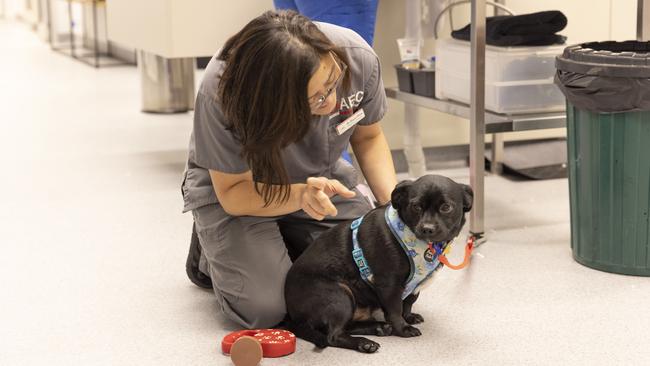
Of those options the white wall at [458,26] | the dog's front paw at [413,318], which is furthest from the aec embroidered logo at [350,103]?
the white wall at [458,26]

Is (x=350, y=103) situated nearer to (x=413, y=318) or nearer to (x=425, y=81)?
(x=413, y=318)

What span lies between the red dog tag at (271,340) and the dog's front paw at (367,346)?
0.14 meters

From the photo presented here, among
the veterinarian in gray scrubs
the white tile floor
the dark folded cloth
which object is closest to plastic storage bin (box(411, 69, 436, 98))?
the dark folded cloth

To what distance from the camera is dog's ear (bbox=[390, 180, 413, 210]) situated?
5.91 ft

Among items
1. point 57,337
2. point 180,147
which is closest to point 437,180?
point 57,337

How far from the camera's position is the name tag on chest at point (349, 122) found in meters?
2.02

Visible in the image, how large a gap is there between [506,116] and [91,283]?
1323mm

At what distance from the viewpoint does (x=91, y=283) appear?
7.54ft

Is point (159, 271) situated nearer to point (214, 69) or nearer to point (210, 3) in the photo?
point (214, 69)

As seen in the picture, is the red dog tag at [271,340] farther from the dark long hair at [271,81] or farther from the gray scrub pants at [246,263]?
the dark long hair at [271,81]

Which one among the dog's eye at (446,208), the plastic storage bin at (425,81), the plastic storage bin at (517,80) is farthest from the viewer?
the plastic storage bin at (425,81)

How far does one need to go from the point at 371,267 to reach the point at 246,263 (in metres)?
0.31

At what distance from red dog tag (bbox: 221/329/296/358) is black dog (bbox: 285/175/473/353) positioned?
58 mm

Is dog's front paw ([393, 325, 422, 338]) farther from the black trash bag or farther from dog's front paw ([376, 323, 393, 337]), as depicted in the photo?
the black trash bag
